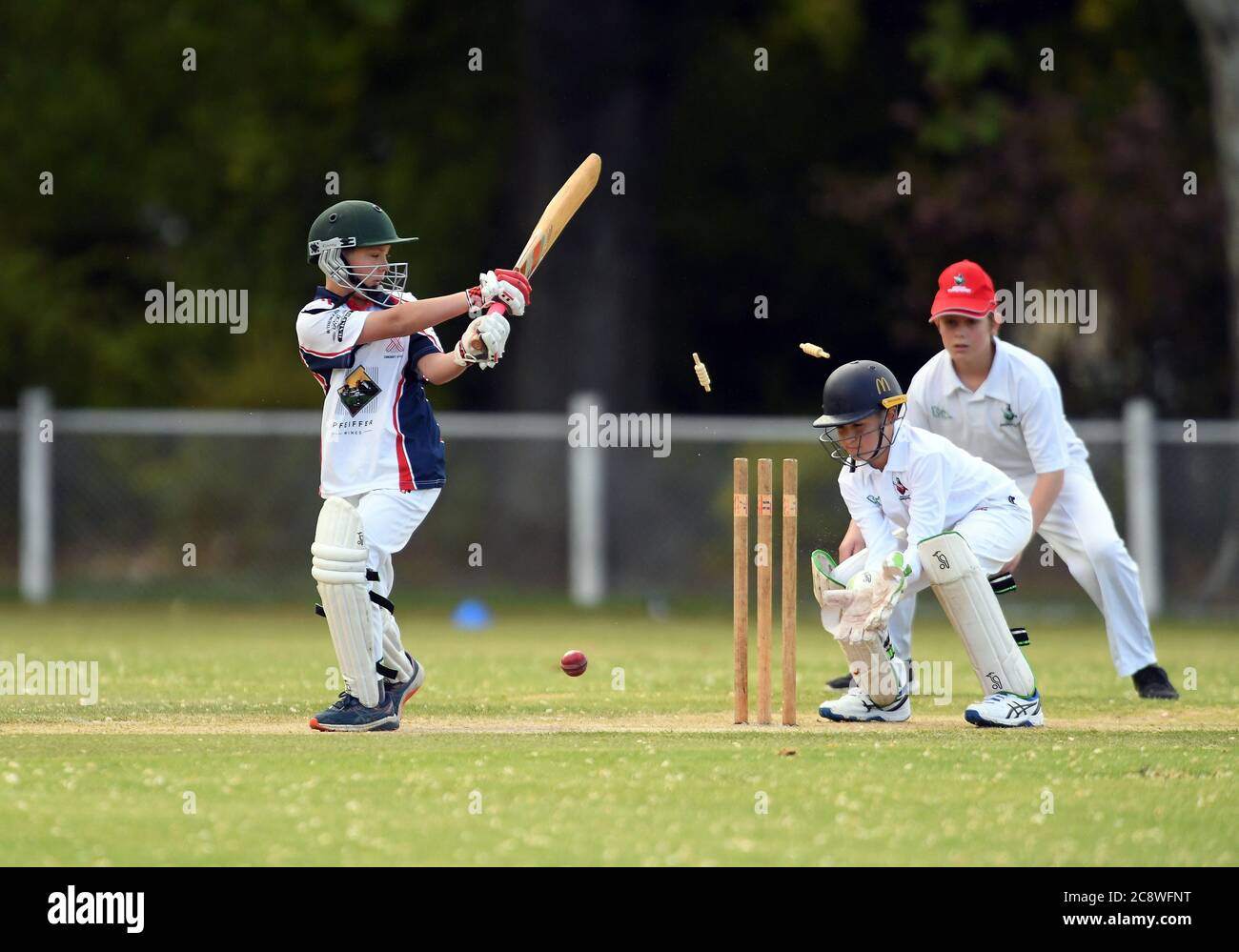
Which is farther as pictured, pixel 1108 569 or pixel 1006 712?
pixel 1108 569

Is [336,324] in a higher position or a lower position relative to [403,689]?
higher

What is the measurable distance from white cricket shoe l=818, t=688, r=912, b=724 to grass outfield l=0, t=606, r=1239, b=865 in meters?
0.13

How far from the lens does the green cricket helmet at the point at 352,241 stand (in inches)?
260

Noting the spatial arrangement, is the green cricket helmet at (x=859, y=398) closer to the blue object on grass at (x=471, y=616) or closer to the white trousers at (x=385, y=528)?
the white trousers at (x=385, y=528)

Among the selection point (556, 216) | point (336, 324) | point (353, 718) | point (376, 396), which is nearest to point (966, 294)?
point (556, 216)

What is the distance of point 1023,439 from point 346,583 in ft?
9.45

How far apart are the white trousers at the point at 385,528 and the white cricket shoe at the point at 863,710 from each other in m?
1.50

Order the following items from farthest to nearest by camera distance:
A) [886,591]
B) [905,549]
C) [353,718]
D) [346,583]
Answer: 1. [905,549]
2. [353,718]
3. [886,591]
4. [346,583]

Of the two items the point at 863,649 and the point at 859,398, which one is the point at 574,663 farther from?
the point at 859,398

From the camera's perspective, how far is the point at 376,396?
6578 millimetres

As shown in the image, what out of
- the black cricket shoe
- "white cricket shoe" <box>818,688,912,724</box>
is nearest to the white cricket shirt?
"white cricket shoe" <box>818,688,912,724</box>

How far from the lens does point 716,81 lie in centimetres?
1900

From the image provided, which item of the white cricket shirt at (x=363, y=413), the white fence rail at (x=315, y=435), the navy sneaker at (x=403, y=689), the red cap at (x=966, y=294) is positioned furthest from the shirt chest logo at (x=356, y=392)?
the white fence rail at (x=315, y=435)

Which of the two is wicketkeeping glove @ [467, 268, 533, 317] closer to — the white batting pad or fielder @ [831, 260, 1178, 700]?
the white batting pad
